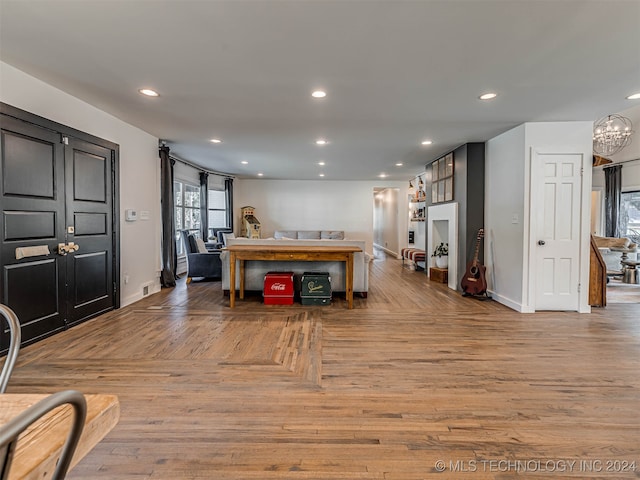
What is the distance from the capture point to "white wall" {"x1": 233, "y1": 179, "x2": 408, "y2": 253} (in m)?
10.0

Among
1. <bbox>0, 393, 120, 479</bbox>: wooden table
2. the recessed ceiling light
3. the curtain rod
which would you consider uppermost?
the curtain rod

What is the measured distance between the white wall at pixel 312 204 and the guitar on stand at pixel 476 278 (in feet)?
16.2

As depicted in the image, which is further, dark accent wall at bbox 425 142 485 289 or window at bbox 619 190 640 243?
window at bbox 619 190 640 243

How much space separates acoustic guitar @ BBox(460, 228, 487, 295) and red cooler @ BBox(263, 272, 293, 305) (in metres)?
2.80

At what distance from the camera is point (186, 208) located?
7.61 m

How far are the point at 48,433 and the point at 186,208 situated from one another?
7.46 metres

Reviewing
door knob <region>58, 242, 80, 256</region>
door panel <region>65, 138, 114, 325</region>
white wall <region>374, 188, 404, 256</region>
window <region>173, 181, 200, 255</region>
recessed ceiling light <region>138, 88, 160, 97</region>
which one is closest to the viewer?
recessed ceiling light <region>138, 88, 160, 97</region>

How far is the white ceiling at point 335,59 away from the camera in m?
2.03

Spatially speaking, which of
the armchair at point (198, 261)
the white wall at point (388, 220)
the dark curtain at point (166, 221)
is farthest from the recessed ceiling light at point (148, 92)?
the white wall at point (388, 220)

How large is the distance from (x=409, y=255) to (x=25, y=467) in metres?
8.41

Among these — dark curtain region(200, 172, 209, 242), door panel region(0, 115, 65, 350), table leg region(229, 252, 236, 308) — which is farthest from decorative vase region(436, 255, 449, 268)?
door panel region(0, 115, 65, 350)

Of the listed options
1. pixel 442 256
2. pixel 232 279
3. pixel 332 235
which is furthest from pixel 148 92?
pixel 332 235

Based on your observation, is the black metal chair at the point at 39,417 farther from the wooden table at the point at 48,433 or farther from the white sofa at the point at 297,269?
the white sofa at the point at 297,269

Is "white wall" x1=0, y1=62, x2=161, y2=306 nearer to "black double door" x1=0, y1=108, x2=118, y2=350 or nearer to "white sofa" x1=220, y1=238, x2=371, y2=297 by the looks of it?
"black double door" x1=0, y1=108, x2=118, y2=350
